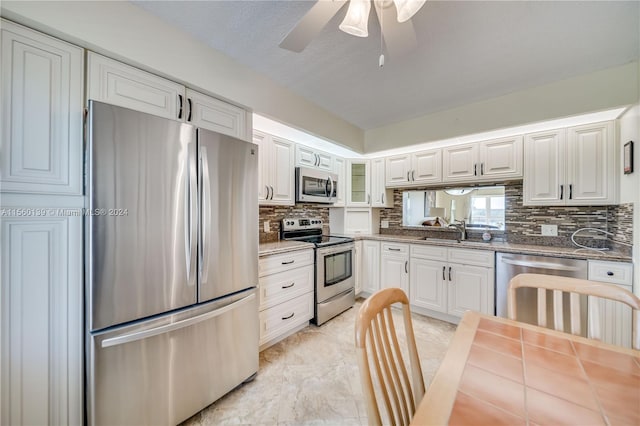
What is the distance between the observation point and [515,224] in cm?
287

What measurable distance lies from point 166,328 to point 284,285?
44.8 inches

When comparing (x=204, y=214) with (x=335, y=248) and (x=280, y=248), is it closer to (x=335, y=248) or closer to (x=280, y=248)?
(x=280, y=248)

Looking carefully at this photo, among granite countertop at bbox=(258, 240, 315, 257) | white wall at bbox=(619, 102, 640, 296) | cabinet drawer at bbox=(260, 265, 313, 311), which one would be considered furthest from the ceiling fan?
white wall at bbox=(619, 102, 640, 296)

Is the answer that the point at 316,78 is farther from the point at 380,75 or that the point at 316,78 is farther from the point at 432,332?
the point at 432,332

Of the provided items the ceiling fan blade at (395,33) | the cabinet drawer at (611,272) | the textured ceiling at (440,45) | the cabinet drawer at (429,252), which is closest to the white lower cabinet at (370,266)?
the cabinet drawer at (429,252)

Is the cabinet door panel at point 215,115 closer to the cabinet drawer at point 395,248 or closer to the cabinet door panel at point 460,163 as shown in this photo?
the cabinet drawer at point 395,248

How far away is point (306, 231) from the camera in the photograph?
132 inches

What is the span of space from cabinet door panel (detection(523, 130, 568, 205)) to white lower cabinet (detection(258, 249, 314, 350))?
2405 millimetres

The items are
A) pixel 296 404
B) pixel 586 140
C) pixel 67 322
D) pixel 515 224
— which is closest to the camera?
pixel 67 322

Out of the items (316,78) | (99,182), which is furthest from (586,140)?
(99,182)

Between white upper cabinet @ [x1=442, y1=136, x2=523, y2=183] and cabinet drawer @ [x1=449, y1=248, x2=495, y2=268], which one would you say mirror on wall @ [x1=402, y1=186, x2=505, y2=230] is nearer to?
white upper cabinet @ [x1=442, y1=136, x2=523, y2=183]

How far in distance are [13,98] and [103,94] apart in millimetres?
335

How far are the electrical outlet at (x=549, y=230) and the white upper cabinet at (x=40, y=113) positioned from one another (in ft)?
13.0

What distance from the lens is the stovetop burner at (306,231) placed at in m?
3.06
